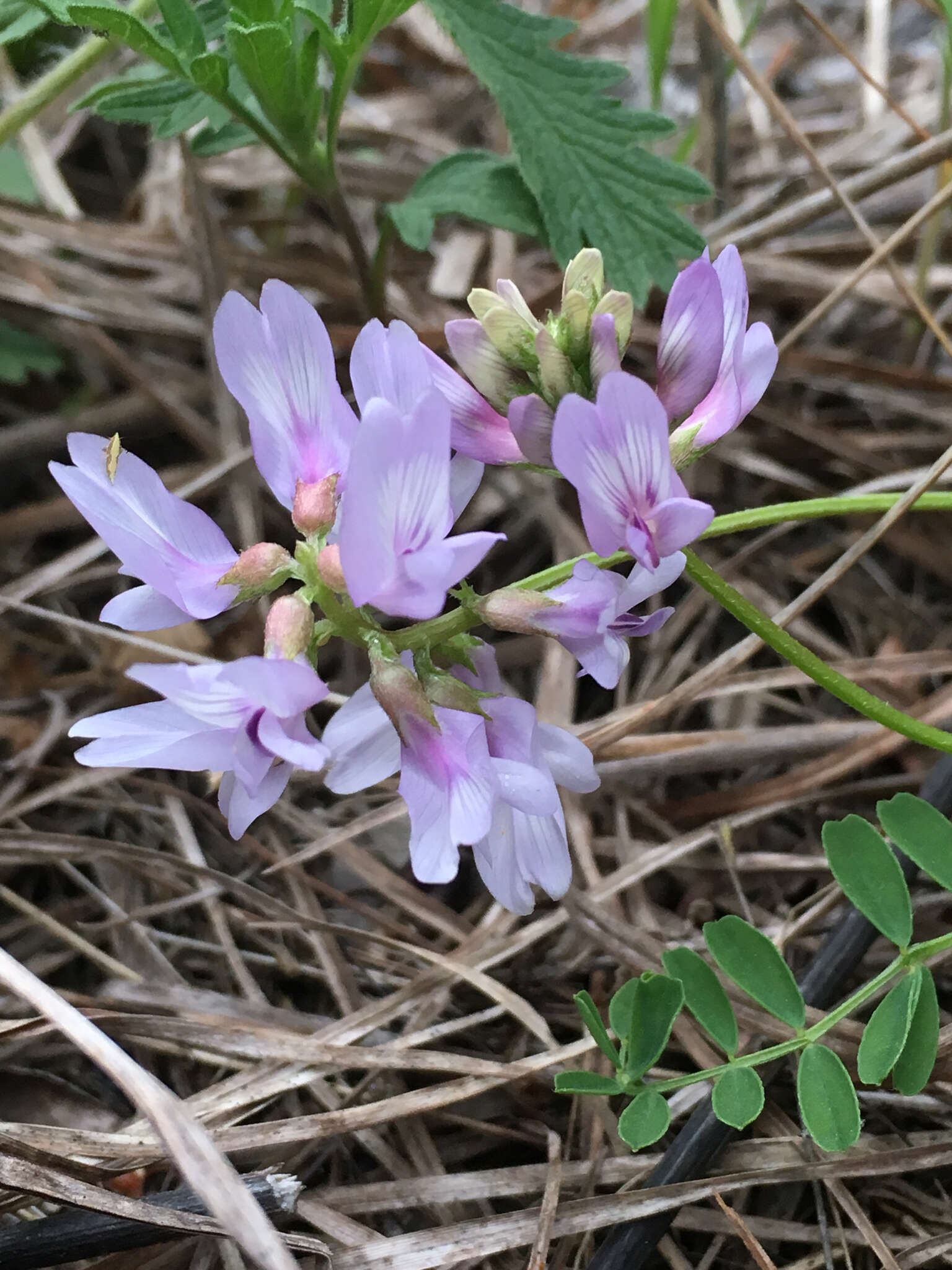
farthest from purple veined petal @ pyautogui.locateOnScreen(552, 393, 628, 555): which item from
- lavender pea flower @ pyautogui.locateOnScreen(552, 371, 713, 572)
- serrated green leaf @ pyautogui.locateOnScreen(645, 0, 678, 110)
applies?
serrated green leaf @ pyautogui.locateOnScreen(645, 0, 678, 110)

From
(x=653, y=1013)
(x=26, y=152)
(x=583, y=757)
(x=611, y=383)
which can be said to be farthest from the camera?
(x=26, y=152)

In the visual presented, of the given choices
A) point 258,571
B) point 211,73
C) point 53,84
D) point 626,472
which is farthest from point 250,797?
point 53,84

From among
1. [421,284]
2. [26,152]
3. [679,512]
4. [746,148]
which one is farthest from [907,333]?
[26,152]

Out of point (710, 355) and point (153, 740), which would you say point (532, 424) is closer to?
point (710, 355)

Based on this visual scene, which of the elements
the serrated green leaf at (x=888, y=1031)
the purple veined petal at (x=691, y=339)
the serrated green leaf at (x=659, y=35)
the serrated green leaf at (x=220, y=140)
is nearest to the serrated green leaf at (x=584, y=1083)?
the serrated green leaf at (x=888, y=1031)

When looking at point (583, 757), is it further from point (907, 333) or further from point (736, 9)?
point (736, 9)
